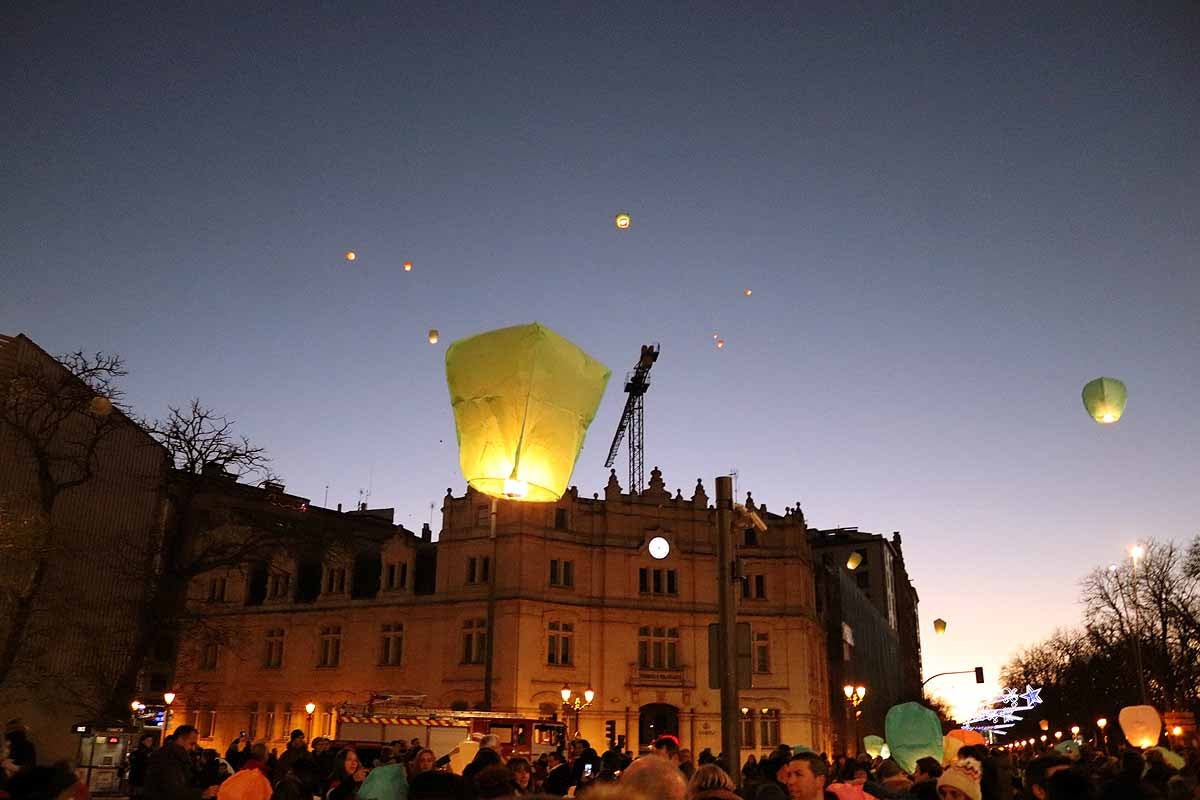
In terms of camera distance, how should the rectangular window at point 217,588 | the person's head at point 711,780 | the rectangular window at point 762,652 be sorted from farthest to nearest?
the rectangular window at point 217,588
the rectangular window at point 762,652
the person's head at point 711,780

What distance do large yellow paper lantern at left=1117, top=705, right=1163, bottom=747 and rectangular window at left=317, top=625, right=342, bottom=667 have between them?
33023 mm

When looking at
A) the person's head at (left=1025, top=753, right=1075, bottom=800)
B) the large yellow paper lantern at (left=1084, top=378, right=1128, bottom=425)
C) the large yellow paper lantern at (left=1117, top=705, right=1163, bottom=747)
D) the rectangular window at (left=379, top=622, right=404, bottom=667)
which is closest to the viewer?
the person's head at (left=1025, top=753, right=1075, bottom=800)

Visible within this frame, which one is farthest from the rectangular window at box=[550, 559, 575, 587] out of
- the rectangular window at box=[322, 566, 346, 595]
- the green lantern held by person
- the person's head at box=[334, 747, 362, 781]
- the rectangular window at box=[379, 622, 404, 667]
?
the person's head at box=[334, 747, 362, 781]

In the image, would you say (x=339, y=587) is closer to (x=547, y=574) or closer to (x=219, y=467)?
(x=547, y=574)

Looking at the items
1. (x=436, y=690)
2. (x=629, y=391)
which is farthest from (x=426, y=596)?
(x=629, y=391)

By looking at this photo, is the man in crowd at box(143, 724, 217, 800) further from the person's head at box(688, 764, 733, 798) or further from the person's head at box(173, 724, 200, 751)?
the person's head at box(688, 764, 733, 798)

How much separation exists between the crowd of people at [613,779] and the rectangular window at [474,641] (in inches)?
1005

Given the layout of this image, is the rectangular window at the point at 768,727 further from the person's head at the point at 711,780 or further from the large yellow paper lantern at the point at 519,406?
the large yellow paper lantern at the point at 519,406

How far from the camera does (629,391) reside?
5150 cm

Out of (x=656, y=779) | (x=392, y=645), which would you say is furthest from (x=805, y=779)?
(x=392, y=645)

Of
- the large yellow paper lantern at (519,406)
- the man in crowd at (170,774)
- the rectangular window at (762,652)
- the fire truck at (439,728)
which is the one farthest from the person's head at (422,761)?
the rectangular window at (762,652)

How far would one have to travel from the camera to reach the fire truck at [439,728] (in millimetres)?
28219

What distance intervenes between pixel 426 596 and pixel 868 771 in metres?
31.7

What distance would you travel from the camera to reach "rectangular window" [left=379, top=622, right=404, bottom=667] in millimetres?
42719
